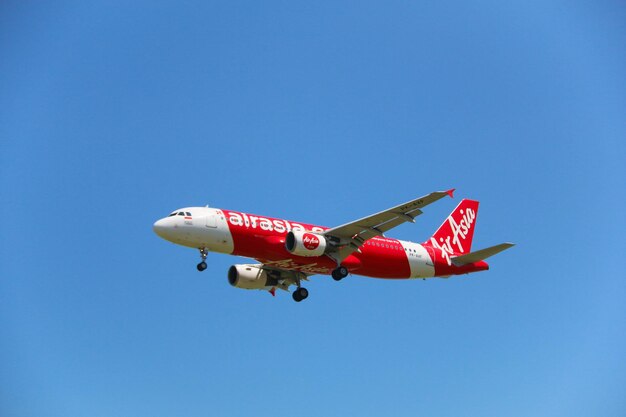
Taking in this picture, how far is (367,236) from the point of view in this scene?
45688mm

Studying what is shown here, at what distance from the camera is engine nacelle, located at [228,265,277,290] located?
49.8 m

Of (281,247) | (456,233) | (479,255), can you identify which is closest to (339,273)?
(281,247)

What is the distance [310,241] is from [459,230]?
14045mm

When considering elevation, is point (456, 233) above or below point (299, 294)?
above

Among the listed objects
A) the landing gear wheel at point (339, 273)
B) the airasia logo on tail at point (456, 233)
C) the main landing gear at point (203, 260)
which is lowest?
the main landing gear at point (203, 260)

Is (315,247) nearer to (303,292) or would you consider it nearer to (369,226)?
(369,226)

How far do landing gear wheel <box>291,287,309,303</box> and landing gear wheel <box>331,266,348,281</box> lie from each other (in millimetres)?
3877

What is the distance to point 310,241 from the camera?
145 ft

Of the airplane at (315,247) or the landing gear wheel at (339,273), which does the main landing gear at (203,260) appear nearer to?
the airplane at (315,247)

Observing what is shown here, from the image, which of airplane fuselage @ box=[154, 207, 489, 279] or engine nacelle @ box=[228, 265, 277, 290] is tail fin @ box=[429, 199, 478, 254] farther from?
engine nacelle @ box=[228, 265, 277, 290]

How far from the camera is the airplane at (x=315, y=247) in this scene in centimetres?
4291

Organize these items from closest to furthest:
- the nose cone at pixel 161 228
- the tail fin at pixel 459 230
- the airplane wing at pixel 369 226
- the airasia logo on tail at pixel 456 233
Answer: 1. the airplane wing at pixel 369 226
2. the nose cone at pixel 161 228
3. the airasia logo on tail at pixel 456 233
4. the tail fin at pixel 459 230

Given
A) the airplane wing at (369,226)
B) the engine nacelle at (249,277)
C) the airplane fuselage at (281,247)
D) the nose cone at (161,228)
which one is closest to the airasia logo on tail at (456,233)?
the airplane fuselage at (281,247)

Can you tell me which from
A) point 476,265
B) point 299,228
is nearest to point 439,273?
point 476,265
